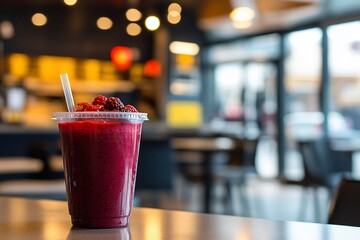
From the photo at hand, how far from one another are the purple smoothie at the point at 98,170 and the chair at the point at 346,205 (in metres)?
0.67

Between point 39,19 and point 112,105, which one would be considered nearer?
point 112,105

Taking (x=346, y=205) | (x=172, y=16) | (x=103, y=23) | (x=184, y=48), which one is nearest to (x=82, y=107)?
(x=346, y=205)

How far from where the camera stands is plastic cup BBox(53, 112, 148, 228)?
1.04m

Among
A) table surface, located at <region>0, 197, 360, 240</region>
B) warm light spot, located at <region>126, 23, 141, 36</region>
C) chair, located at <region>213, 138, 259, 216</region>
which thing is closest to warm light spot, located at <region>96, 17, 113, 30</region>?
warm light spot, located at <region>126, 23, 141, 36</region>

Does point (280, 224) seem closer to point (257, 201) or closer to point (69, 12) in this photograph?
point (257, 201)

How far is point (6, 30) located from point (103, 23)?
2002mm

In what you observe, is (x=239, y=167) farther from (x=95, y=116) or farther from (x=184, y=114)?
(x=95, y=116)

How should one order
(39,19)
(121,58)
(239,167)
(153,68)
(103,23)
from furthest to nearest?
(153,68)
(103,23)
(121,58)
(39,19)
(239,167)

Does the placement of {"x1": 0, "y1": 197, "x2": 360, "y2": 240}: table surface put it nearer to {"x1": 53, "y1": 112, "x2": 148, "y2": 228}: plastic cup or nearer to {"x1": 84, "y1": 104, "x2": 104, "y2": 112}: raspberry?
{"x1": 53, "y1": 112, "x2": 148, "y2": 228}: plastic cup

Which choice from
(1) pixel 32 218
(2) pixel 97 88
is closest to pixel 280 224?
(1) pixel 32 218

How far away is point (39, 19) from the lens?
407 inches

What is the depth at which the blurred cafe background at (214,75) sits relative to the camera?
789 centimetres

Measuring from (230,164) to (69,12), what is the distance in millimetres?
5133

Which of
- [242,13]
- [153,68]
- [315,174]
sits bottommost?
[315,174]
